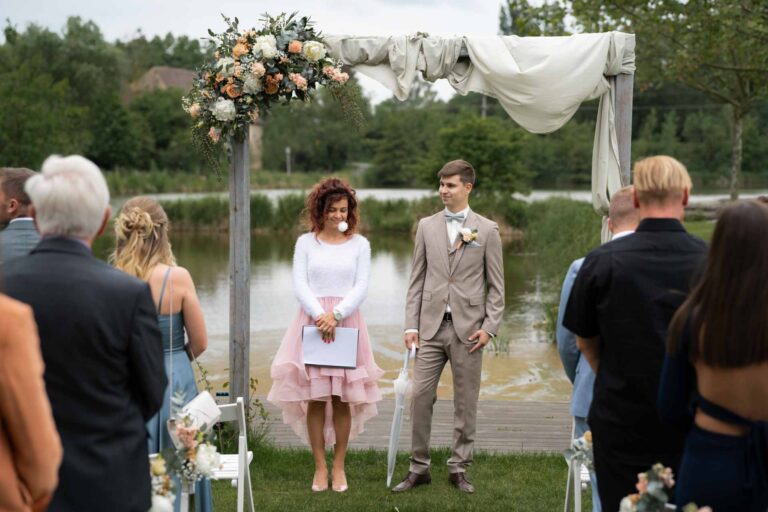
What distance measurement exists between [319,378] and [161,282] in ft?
6.42

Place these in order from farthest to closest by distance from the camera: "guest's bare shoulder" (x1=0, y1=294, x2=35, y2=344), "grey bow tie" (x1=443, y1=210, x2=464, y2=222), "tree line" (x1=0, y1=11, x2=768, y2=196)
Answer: "tree line" (x1=0, y1=11, x2=768, y2=196), "grey bow tie" (x1=443, y1=210, x2=464, y2=222), "guest's bare shoulder" (x1=0, y1=294, x2=35, y2=344)

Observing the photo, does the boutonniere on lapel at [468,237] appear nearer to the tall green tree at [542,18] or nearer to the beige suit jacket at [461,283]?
the beige suit jacket at [461,283]

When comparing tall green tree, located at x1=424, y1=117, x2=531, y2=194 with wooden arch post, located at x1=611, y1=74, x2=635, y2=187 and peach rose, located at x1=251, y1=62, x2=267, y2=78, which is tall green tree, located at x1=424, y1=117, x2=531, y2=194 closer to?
wooden arch post, located at x1=611, y1=74, x2=635, y2=187

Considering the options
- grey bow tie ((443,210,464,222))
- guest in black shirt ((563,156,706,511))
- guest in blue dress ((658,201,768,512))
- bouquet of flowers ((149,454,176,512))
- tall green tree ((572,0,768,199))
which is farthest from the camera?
tall green tree ((572,0,768,199))

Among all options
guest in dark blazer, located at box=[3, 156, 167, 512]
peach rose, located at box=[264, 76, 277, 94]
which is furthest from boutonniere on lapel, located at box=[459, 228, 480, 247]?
guest in dark blazer, located at box=[3, 156, 167, 512]

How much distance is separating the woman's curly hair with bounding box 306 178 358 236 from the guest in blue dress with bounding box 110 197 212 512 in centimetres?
177

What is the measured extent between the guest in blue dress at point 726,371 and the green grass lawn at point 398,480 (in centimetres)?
293

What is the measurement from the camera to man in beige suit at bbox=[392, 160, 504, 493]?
629 cm

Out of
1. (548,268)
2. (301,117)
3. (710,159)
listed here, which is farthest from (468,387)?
(301,117)

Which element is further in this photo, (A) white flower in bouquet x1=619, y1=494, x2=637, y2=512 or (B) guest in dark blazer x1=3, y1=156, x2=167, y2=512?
(A) white flower in bouquet x1=619, y1=494, x2=637, y2=512

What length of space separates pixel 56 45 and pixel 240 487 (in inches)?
2044

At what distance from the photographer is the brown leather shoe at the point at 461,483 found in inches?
247

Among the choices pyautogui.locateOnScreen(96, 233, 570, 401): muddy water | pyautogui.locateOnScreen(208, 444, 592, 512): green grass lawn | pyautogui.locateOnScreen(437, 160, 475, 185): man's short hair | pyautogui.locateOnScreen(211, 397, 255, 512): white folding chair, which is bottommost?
pyautogui.locateOnScreen(96, 233, 570, 401): muddy water

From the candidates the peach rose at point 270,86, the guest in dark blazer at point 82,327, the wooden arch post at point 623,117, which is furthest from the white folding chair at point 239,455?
the wooden arch post at point 623,117
